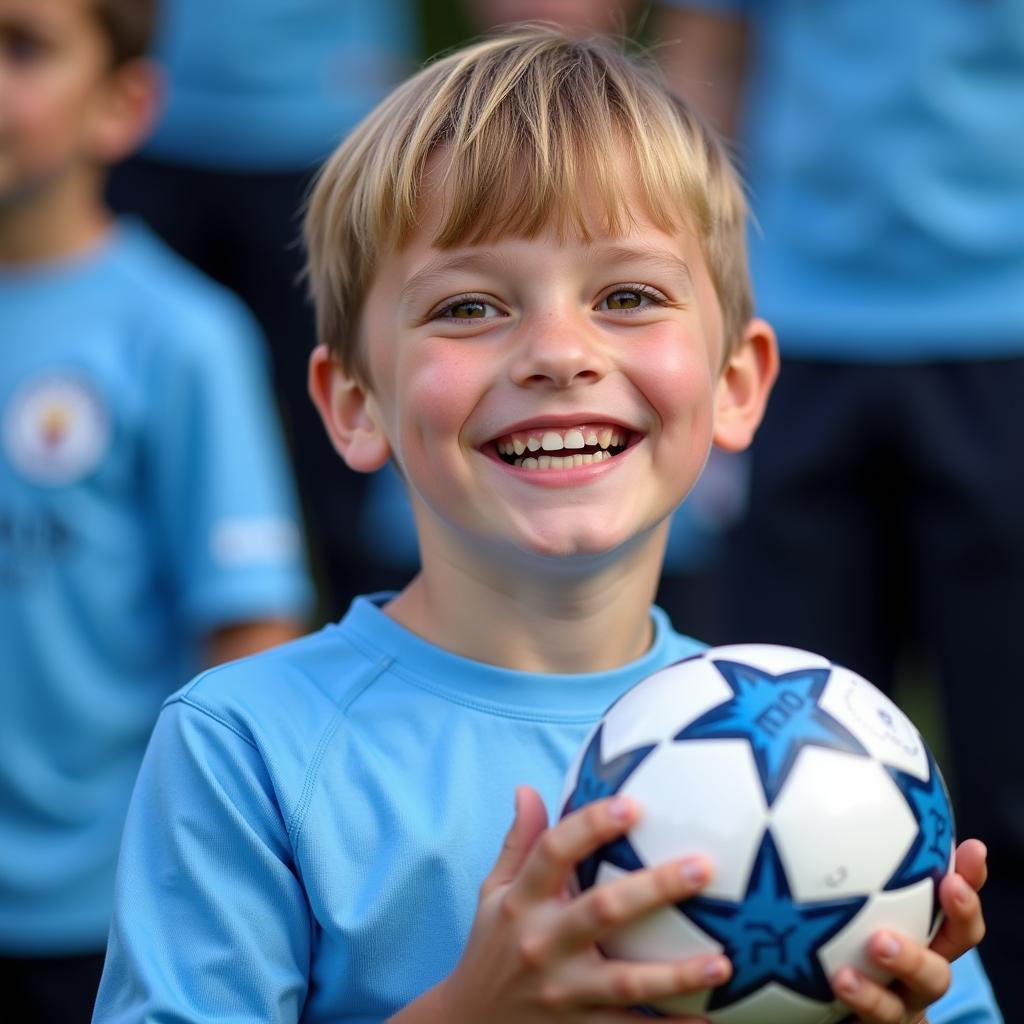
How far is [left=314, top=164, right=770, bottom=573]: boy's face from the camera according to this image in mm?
2434

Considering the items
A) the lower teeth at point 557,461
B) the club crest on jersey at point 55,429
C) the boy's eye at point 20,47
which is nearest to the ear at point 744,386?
the lower teeth at point 557,461

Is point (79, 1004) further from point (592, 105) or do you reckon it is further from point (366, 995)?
point (592, 105)

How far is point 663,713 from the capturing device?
7.07 feet

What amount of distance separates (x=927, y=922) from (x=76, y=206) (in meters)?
2.95

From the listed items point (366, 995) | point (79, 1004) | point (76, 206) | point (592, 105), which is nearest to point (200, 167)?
point (76, 206)

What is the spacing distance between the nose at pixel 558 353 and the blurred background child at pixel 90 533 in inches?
68.1

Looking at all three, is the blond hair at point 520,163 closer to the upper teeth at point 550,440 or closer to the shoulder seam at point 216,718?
the upper teeth at point 550,440

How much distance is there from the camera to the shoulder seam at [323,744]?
7.60ft

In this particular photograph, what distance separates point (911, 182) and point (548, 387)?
185cm

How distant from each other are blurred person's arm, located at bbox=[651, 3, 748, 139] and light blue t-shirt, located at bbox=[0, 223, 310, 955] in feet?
4.50

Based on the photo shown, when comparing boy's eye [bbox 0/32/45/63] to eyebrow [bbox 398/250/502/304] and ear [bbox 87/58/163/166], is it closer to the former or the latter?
ear [bbox 87/58/163/166]

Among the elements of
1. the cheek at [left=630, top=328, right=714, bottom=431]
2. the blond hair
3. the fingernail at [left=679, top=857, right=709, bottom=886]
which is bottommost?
the fingernail at [left=679, top=857, right=709, bottom=886]

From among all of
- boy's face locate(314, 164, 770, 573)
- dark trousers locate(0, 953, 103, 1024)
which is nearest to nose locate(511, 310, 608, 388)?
boy's face locate(314, 164, 770, 573)

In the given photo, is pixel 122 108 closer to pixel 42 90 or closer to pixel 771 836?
pixel 42 90
